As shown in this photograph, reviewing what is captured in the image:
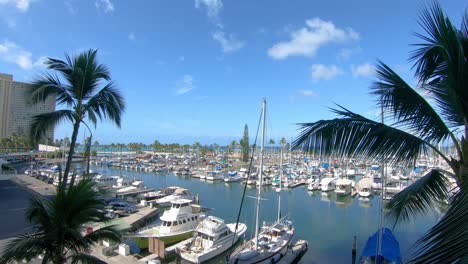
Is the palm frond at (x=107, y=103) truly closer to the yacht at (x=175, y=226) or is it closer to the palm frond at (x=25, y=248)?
the palm frond at (x=25, y=248)

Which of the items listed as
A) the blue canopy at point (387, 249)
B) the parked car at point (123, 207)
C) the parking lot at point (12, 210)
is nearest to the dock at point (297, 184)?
the parked car at point (123, 207)

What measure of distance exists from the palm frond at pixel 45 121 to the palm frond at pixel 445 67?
20.3 feet

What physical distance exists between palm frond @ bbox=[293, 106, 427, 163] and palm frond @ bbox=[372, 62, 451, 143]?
0.26 metres

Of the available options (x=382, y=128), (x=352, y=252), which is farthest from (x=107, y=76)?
(x=352, y=252)

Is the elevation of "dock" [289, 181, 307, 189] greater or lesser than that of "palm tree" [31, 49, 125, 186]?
lesser

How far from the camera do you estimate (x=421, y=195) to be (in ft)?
13.2

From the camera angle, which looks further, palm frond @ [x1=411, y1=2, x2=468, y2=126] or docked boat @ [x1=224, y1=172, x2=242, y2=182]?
docked boat @ [x1=224, y1=172, x2=242, y2=182]

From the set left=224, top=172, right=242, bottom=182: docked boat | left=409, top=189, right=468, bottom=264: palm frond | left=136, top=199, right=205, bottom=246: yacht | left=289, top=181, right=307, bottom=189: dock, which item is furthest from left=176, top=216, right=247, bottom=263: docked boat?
left=224, top=172, right=242, bottom=182: docked boat

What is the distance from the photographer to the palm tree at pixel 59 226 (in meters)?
3.94

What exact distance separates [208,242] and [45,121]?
16356 millimetres

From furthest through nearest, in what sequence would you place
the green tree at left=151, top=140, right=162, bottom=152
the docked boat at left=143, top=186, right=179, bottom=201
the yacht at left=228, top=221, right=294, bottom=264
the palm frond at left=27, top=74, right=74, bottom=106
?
the green tree at left=151, top=140, right=162, bottom=152
the docked boat at left=143, top=186, right=179, bottom=201
the yacht at left=228, top=221, right=294, bottom=264
the palm frond at left=27, top=74, right=74, bottom=106

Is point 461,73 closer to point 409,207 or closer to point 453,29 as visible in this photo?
point 453,29

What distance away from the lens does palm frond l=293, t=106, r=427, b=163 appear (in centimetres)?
335

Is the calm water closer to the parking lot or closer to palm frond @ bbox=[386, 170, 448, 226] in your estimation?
the parking lot
